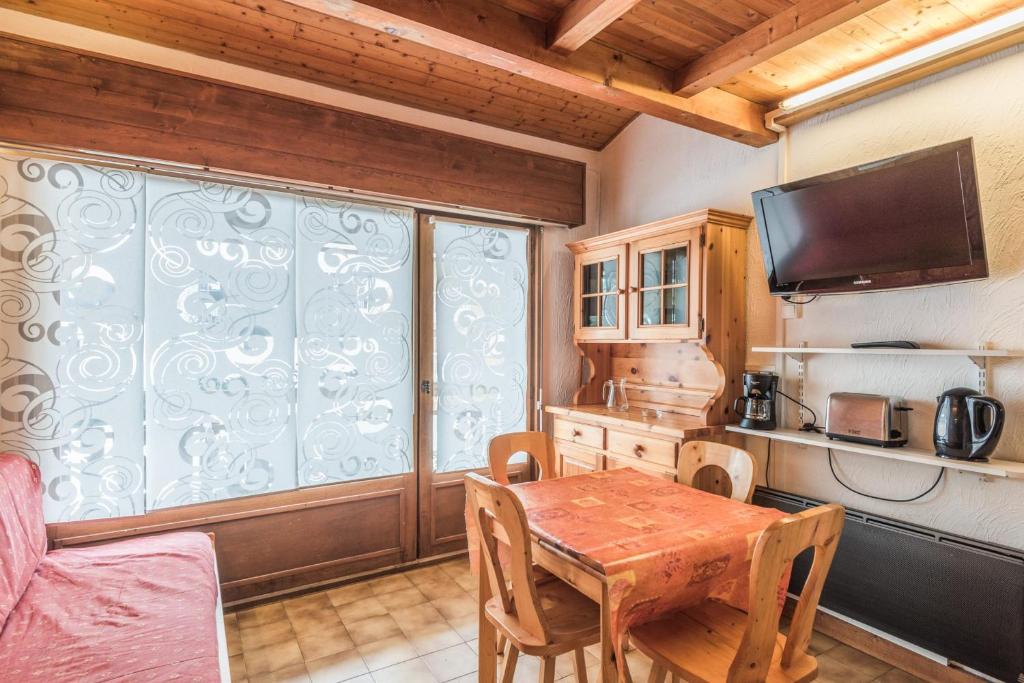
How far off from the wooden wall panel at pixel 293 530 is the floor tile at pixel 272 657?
50cm

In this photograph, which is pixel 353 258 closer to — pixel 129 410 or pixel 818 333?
pixel 129 410

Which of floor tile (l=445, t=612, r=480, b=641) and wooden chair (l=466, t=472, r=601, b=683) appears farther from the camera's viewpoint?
floor tile (l=445, t=612, r=480, b=641)

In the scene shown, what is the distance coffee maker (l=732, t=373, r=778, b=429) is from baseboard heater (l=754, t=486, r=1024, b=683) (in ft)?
1.76

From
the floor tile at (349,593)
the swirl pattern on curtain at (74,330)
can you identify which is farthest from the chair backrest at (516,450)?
the swirl pattern on curtain at (74,330)

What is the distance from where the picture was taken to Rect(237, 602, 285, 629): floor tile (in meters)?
2.60

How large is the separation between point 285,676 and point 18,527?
1143mm

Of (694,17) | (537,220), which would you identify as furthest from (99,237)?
(694,17)

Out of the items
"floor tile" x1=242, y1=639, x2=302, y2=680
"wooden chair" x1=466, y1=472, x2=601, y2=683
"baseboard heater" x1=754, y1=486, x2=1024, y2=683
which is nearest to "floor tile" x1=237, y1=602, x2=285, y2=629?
"floor tile" x1=242, y1=639, x2=302, y2=680

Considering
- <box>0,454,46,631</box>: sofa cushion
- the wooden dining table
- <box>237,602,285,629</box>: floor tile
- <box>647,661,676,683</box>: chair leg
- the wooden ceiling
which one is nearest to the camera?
the wooden dining table

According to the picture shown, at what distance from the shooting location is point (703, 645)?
1.53 meters

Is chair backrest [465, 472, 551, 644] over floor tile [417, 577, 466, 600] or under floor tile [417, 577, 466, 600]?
over

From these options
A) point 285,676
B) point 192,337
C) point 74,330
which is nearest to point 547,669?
point 285,676

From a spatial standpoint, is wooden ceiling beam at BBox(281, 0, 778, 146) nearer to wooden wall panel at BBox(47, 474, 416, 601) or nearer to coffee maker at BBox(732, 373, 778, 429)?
coffee maker at BBox(732, 373, 778, 429)

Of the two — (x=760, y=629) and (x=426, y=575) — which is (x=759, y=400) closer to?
(x=760, y=629)
